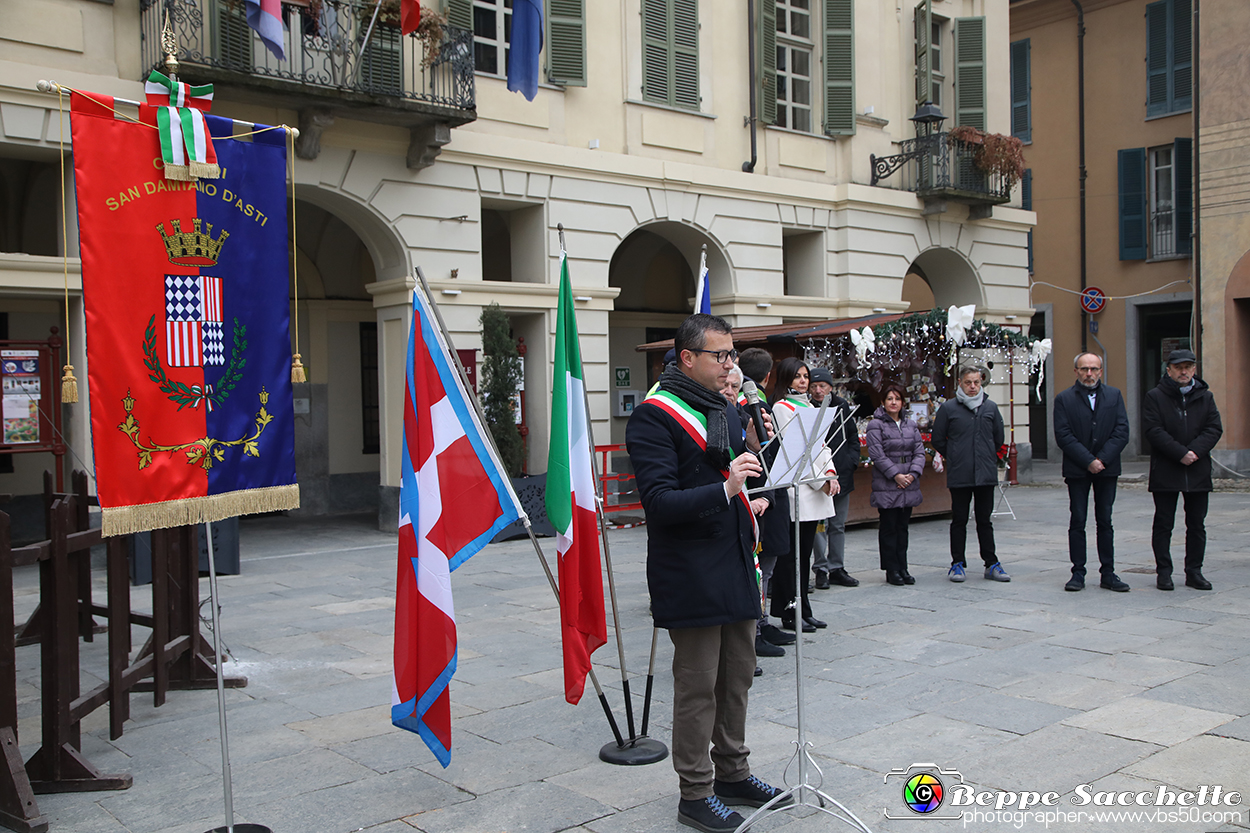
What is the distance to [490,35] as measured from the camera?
13469mm

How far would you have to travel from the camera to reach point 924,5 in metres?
17.6

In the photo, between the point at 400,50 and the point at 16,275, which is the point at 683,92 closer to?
the point at 400,50

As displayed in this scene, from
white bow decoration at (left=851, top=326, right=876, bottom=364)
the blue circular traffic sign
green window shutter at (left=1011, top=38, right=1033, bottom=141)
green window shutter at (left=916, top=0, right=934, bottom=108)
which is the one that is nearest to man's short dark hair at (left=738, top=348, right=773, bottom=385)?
white bow decoration at (left=851, top=326, right=876, bottom=364)

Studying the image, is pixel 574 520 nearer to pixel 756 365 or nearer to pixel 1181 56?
pixel 756 365

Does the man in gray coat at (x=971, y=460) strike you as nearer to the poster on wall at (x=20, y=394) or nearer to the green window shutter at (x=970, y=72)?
the poster on wall at (x=20, y=394)

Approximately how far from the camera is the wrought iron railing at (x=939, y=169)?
17.5 metres

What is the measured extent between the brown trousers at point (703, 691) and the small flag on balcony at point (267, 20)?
8571 mm

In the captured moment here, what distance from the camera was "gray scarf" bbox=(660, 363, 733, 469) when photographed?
3.87 meters

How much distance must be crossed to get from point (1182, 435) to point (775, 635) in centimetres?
392

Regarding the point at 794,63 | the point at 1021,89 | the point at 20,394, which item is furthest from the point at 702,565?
the point at 1021,89

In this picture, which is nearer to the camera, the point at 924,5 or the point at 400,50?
the point at 400,50

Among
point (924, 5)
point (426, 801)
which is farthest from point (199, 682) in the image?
point (924, 5)

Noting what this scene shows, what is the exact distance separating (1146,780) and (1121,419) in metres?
4.68

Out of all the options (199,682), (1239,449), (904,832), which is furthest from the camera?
(1239,449)
